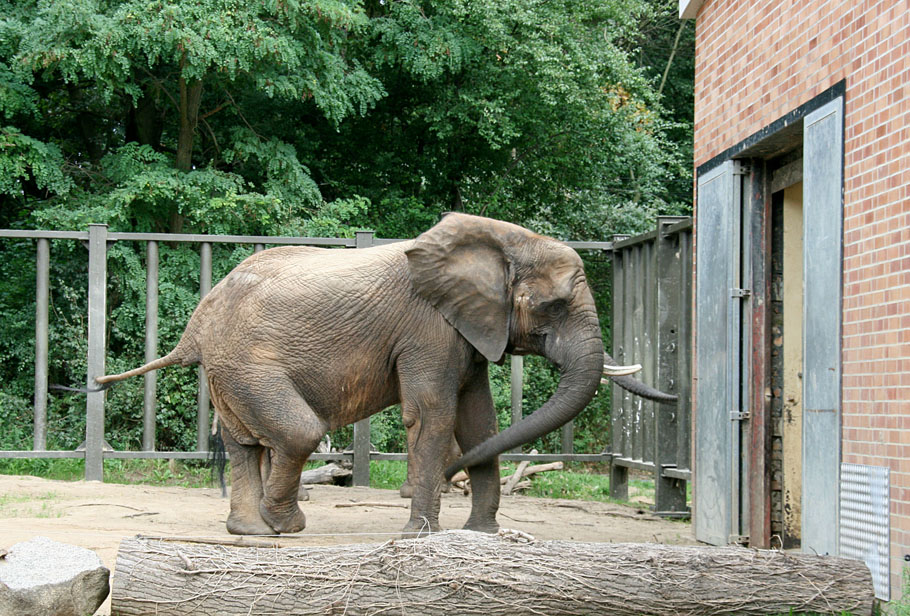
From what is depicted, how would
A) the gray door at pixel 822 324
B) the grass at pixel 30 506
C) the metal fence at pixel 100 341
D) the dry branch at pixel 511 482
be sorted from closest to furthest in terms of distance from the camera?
1. the gray door at pixel 822 324
2. the grass at pixel 30 506
3. the metal fence at pixel 100 341
4. the dry branch at pixel 511 482

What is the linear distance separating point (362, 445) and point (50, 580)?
→ 230 inches

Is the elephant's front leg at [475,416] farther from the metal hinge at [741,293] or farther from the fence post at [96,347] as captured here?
the fence post at [96,347]

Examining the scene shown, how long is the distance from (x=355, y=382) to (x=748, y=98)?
3191mm

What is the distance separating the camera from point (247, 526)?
7.34 metres

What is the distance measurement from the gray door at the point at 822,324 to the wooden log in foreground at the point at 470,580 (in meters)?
0.74

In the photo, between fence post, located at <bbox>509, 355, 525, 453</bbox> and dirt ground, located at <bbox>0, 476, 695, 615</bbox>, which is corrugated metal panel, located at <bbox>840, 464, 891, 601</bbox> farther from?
fence post, located at <bbox>509, 355, 525, 453</bbox>

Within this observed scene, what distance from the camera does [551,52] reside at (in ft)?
52.0

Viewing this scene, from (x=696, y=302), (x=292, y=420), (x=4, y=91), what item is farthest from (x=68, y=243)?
(x=696, y=302)

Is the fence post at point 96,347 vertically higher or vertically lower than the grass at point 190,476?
higher

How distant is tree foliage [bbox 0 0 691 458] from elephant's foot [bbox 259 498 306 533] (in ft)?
16.3

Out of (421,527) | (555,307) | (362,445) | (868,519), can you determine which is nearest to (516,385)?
(362,445)

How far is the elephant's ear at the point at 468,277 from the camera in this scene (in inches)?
275

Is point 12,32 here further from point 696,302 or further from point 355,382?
point 696,302

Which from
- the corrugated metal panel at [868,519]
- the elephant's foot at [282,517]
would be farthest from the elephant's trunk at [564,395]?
the corrugated metal panel at [868,519]
